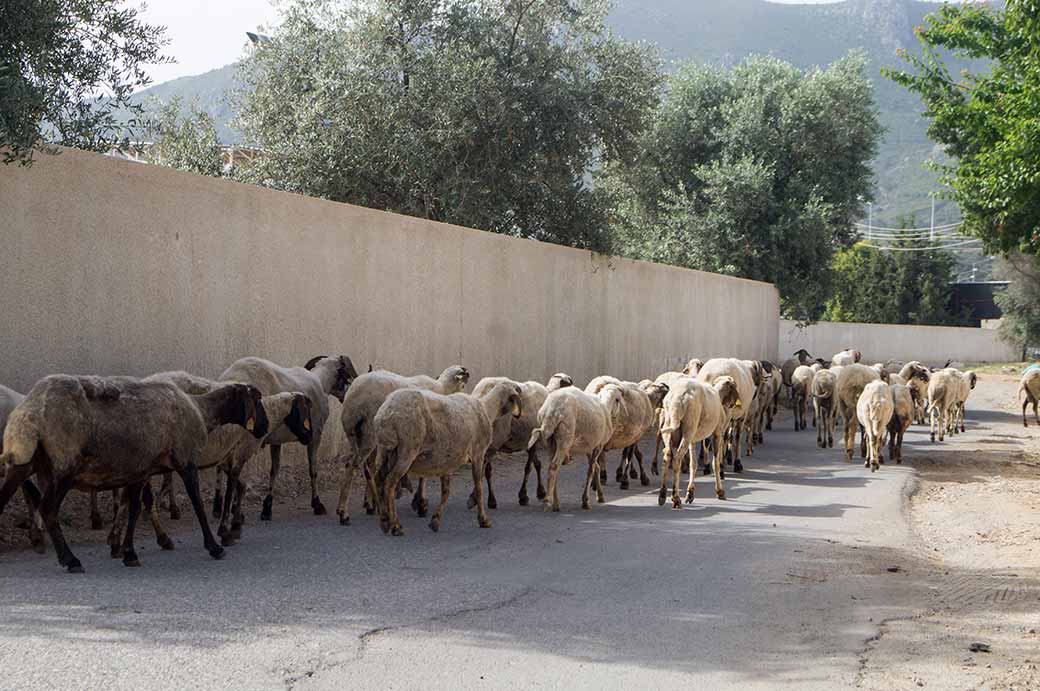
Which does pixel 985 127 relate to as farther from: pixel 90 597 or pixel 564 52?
pixel 90 597

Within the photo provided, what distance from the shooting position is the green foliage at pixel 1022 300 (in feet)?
190

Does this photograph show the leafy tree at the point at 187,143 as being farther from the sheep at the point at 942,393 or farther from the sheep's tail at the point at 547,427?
the sheep at the point at 942,393

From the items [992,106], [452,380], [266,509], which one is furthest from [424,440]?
[992,106]

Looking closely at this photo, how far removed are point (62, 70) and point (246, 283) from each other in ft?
11.0

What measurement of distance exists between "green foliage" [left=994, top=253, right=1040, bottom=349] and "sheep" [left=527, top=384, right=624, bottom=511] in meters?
49.3

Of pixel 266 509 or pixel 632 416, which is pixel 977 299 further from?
pixel 266 509

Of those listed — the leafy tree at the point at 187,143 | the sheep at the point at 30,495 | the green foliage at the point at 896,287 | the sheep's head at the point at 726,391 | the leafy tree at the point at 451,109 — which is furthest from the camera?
the green foliage at the point at 896,287

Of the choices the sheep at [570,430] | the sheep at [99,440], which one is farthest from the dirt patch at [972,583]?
the sheep at [99,440]

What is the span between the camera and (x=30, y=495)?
344 inches

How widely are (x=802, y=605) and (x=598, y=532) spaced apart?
3206 millimetres

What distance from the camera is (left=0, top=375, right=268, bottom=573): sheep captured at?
773 centimetres

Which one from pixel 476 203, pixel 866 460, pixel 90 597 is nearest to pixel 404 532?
pixel 90 597

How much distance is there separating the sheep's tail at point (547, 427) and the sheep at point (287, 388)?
2398 millimetres

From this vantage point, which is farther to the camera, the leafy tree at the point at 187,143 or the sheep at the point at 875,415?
the leafy tree at the point at 187,143
